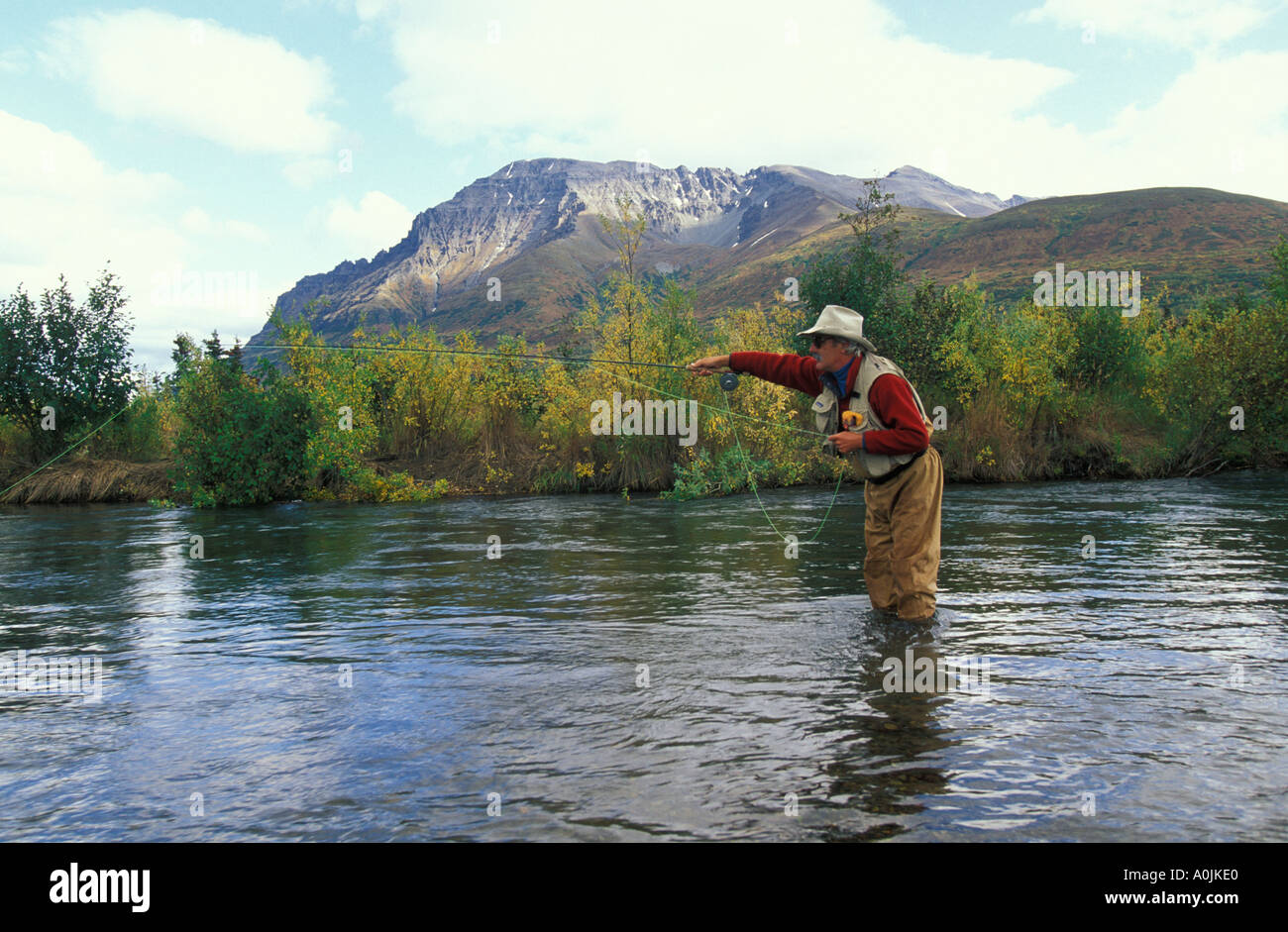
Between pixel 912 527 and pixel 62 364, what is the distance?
27158mm

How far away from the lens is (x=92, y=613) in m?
9.02

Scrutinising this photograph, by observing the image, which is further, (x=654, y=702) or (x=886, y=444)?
(x=886, y=444)

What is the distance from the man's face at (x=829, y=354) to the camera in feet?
23.0

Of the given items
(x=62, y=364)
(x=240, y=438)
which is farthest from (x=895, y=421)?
(x=62, y=364)

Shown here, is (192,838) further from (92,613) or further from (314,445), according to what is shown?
(314,445)

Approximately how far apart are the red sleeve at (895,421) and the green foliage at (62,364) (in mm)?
26013

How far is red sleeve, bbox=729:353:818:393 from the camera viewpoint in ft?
24.3

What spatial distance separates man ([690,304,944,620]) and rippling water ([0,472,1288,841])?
0.53 meters

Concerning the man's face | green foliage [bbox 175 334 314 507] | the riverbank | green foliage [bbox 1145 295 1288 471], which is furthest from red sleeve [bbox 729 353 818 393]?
green foliage [bbox 1145 295 1288 471]

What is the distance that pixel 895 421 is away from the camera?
6762 mm

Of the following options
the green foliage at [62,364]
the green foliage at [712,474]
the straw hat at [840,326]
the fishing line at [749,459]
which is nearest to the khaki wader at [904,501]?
the straw hat at [840,326]

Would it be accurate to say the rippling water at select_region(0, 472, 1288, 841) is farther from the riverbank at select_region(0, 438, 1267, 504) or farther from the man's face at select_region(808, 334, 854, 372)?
the riverbank at select_region(0, 438, 1267, 504)

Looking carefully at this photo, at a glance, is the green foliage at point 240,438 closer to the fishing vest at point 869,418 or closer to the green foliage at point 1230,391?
the fishing vest at point 869,418

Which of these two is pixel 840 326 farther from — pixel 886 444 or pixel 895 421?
pixel 886 444
